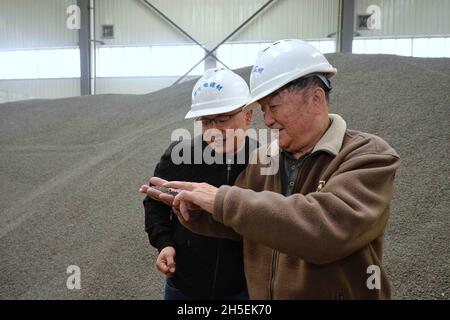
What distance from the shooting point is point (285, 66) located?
3.63 feet

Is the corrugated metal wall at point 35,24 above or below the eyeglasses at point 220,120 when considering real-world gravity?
above

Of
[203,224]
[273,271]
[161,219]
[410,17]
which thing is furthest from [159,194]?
[410,17]

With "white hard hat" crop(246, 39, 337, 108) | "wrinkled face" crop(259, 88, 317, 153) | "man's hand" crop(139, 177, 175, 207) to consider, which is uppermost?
"white hard hat" crop(246, 39, 337, 108)

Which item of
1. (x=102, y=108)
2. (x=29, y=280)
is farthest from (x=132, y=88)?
(x=29, y=280)

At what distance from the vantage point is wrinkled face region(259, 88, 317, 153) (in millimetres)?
1098

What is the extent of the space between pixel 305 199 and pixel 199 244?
2.66 ft

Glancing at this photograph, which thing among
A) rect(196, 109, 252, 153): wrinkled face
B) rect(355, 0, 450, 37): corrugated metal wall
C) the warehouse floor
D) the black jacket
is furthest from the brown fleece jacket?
rect(355, 0, 450, 37): corrugated metal wall

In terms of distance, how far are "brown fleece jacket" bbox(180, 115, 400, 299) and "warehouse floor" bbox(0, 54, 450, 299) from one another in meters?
1.85

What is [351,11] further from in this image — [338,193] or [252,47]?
[338,193]

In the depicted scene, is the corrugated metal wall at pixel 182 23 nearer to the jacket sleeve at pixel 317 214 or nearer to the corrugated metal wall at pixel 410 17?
the corrugated metal wall at pixel 410 17

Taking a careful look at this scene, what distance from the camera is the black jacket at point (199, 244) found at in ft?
5.05

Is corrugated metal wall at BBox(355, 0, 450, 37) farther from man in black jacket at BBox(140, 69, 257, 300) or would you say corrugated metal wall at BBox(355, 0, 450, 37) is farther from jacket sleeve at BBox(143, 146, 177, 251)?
jacket sleeve at BBox(143, 146, 177, 251)

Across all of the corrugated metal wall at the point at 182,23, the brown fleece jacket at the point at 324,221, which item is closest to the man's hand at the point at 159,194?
the brown fleece jacket at the point at 324,221

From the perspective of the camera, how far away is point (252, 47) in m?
9.51
